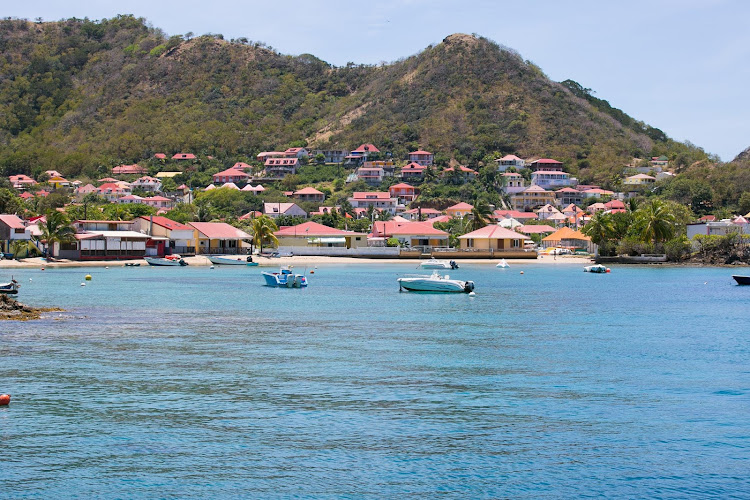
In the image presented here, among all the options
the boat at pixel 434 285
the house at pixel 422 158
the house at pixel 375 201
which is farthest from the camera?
the house at pixel 422 158

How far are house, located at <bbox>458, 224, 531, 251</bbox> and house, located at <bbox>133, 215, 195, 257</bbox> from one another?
112 feet

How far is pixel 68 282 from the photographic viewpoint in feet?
193

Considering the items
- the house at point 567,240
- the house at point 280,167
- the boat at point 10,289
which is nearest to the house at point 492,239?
the house at point 567,240

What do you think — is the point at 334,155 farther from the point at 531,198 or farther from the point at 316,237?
the point at 316,237

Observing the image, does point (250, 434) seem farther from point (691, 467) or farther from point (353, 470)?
point (691, 467)

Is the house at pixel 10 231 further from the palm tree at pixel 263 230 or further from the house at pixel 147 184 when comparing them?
the house at pixel 147 184

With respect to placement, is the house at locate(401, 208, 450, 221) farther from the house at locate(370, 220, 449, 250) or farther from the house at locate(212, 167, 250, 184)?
the house at locate(212, 167, 250, 184)

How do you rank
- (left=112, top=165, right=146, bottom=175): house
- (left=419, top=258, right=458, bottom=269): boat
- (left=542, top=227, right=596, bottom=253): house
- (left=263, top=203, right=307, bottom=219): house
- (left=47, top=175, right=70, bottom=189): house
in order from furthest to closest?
(left=112, top=165, right=146, bottom=175): house < (left=47, top=175, right=70, bottom=189): house < (left=263, top=203, right=307, bottom=219): house < (left=542, top=227, right=596, bottom=253): house < (left=419, top=258, right=458, bottom=269): boat

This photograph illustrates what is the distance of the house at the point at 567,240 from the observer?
114m

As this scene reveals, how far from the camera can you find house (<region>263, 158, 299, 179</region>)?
572 feet

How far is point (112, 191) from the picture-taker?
148 m

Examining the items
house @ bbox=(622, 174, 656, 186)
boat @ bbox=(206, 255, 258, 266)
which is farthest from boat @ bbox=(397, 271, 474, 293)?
house @ bbox=(622, 174, 656, 186)

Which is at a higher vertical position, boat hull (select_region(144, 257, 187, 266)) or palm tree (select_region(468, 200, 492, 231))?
palm tree (select_region(468, 200, 492, 231))

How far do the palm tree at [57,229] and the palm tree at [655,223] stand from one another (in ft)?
205
